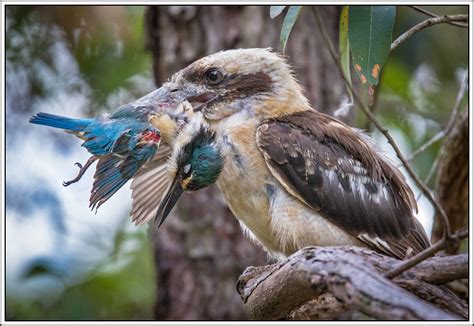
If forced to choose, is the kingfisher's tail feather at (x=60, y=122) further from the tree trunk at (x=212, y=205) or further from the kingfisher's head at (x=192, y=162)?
the tree trunk at (x=212, y=205)

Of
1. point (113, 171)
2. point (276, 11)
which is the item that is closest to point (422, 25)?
point (276, 11)

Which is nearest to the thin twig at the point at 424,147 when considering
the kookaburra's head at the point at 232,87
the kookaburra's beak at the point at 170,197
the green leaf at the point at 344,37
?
the kookaburra's head at the point at 232,87

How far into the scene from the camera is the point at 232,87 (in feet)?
12.4

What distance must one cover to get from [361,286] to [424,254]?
0.66 ft

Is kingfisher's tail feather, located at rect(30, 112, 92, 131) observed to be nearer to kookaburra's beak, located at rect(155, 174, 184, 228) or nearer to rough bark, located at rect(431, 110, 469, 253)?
kookaburra's beak, located at rect(155, 174, 184, 228)

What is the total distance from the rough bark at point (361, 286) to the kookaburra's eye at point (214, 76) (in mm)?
979

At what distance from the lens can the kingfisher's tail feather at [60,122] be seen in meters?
3.34

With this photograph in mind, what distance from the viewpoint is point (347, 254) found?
2713 millimetres

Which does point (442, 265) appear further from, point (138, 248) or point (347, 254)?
point (138, 248)

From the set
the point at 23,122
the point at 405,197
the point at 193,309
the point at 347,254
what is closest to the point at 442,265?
the point at 347,254

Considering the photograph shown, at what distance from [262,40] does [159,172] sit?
5.53 ft

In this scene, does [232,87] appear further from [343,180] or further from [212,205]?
[212,205]

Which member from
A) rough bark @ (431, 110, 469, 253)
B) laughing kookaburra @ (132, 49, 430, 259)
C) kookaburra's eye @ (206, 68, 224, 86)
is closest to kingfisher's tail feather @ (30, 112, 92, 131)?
laughing kookaburra @ (132, 49, 430, 259)

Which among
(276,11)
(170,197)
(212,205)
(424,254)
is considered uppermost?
(276,11)
